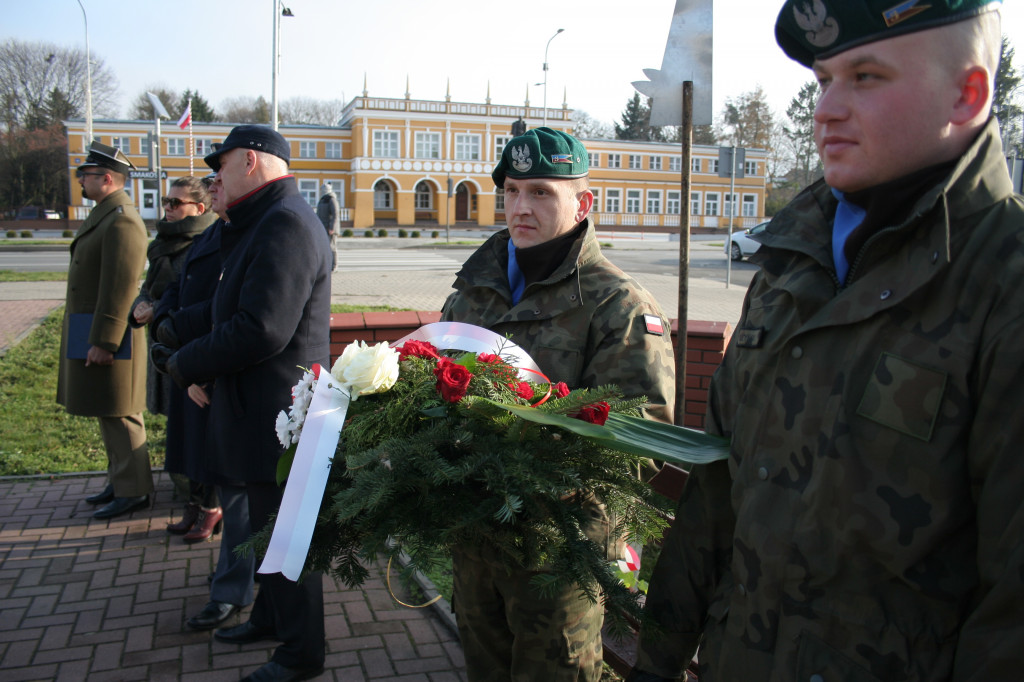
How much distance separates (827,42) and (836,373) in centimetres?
61

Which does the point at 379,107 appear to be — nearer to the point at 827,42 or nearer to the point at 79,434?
the point at 79,434

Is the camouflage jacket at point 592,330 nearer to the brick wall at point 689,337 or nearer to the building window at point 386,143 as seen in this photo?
the brick wall at point 689,337

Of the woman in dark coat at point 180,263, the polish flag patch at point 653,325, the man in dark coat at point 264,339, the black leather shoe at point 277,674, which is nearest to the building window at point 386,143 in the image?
the woman in dark coat at point 180,263

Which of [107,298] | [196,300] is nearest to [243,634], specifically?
[196,300]

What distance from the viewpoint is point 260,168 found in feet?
10.9

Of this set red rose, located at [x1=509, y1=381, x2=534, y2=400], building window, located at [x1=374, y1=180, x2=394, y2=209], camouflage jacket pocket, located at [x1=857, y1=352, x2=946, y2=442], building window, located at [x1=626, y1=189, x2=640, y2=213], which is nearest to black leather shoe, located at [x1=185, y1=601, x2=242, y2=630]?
red rose, located at [x1=509, y1=381, x2=534, y2=400]

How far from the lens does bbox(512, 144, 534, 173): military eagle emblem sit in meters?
2.57

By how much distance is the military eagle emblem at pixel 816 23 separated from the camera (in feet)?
4.56

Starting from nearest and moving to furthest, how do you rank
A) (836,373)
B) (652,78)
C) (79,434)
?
(836,373)
(652,78)
(79,434)

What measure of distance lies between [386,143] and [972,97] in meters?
60.4

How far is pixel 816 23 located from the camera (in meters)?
1.42

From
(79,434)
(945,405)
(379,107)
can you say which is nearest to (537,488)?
(945,405)

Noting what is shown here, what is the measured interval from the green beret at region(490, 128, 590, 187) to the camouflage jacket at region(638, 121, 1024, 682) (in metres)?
1.14

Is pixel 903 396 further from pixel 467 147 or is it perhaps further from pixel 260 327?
pixel 467 147
